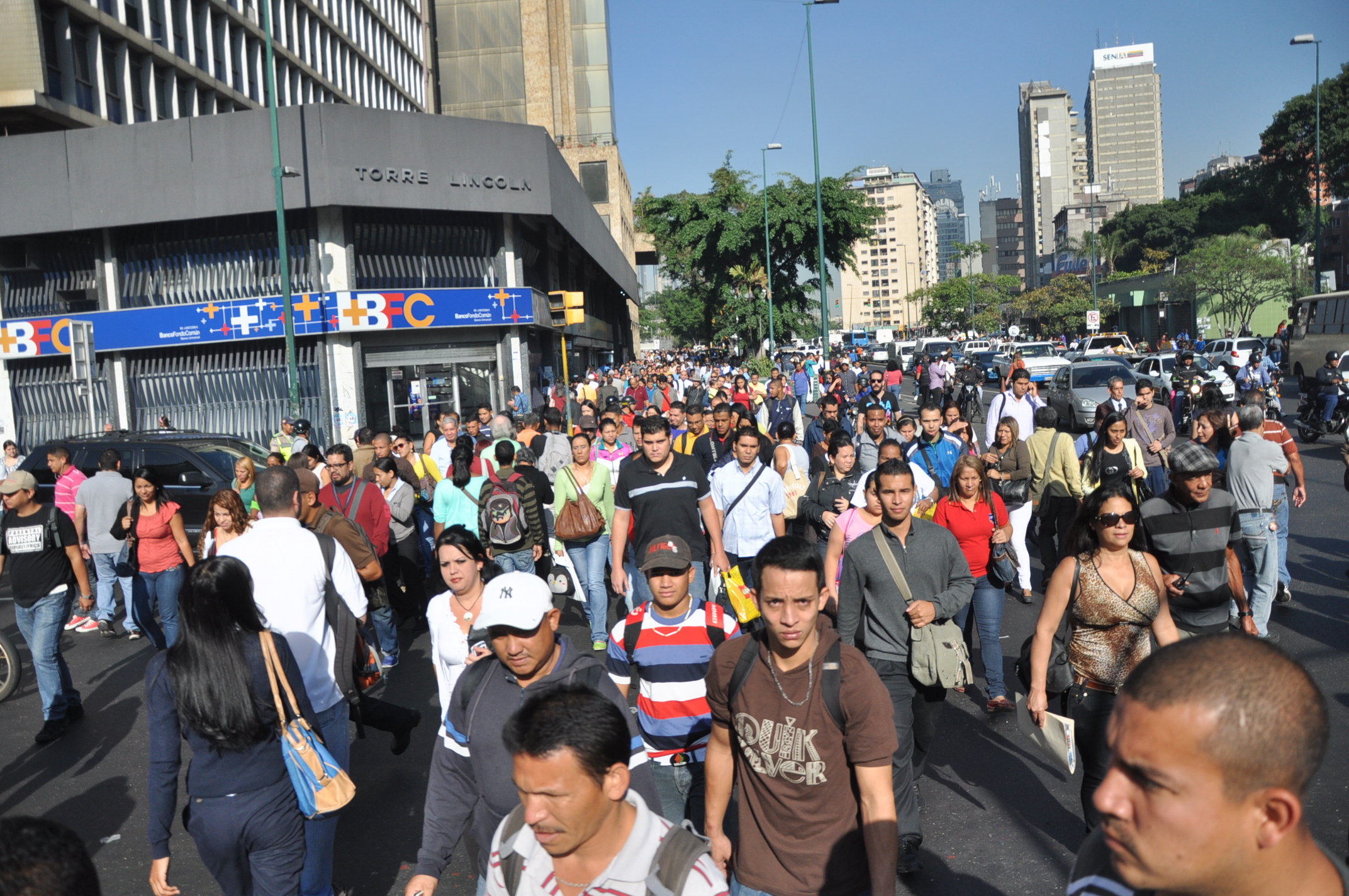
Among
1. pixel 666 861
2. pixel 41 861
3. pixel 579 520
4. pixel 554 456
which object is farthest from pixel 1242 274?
pixel 41 861

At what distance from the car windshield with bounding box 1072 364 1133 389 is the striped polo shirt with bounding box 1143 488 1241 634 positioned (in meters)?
21.7

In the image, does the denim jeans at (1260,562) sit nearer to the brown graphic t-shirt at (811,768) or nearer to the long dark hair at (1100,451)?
the long dark hair at (1100,451)

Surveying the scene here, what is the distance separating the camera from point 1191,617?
491 centimetres

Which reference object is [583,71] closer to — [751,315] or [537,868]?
[751,315]

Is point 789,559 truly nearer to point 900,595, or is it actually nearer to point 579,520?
point 900,595

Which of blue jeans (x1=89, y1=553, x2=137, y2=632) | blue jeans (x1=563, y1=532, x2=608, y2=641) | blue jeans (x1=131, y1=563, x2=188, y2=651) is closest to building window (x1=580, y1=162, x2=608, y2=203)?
blue jeans (x1=89, y1=553, x2=137, y2=632)

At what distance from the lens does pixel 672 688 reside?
3945 mm

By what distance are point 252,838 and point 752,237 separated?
4346 cm

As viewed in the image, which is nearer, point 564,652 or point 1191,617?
point 564,652

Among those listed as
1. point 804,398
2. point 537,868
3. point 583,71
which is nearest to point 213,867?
point 537,868

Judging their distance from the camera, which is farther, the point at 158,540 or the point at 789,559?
the point at 158,540

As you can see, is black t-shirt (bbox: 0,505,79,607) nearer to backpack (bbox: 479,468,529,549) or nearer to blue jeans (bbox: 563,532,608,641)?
backpack (bbox: 479,468,529,549)

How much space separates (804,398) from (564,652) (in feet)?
76.8

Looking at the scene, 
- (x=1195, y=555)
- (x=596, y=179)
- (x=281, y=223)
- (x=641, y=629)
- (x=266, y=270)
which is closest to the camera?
(x=641, y=629)
